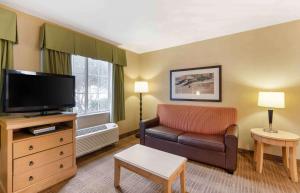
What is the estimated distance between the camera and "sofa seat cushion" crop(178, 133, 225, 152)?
230 centimetres

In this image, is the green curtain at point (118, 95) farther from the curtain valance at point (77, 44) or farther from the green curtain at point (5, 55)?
the green curtain at point (5, 55)

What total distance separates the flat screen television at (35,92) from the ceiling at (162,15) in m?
0.99

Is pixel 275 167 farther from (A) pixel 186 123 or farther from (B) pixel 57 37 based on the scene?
(B) pixel 57 37

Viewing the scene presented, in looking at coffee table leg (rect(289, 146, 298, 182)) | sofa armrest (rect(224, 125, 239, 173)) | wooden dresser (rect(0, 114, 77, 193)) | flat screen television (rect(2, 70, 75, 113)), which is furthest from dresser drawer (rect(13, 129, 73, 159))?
coffee table leg (rect(289, 146, 298, 182))

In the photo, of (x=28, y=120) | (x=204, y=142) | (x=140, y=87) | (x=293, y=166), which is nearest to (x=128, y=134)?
(x=140, y=87)

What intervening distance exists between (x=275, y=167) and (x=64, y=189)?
323 cm

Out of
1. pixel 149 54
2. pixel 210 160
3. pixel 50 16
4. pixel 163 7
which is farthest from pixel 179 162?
pixel 149 54

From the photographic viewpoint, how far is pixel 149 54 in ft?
13.9

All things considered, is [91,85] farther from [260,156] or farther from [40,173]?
[260,156]

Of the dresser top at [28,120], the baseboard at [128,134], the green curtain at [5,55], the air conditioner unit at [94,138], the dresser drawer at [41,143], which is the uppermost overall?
the green curtain at [5,55]

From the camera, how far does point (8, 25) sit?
1946 millimetres

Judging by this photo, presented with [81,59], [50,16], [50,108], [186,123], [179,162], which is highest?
[50,16]

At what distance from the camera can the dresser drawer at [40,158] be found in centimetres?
167

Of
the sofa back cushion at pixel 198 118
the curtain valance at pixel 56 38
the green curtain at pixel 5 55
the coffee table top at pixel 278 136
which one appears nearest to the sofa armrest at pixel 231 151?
the coffee table top at pixel 278 136
